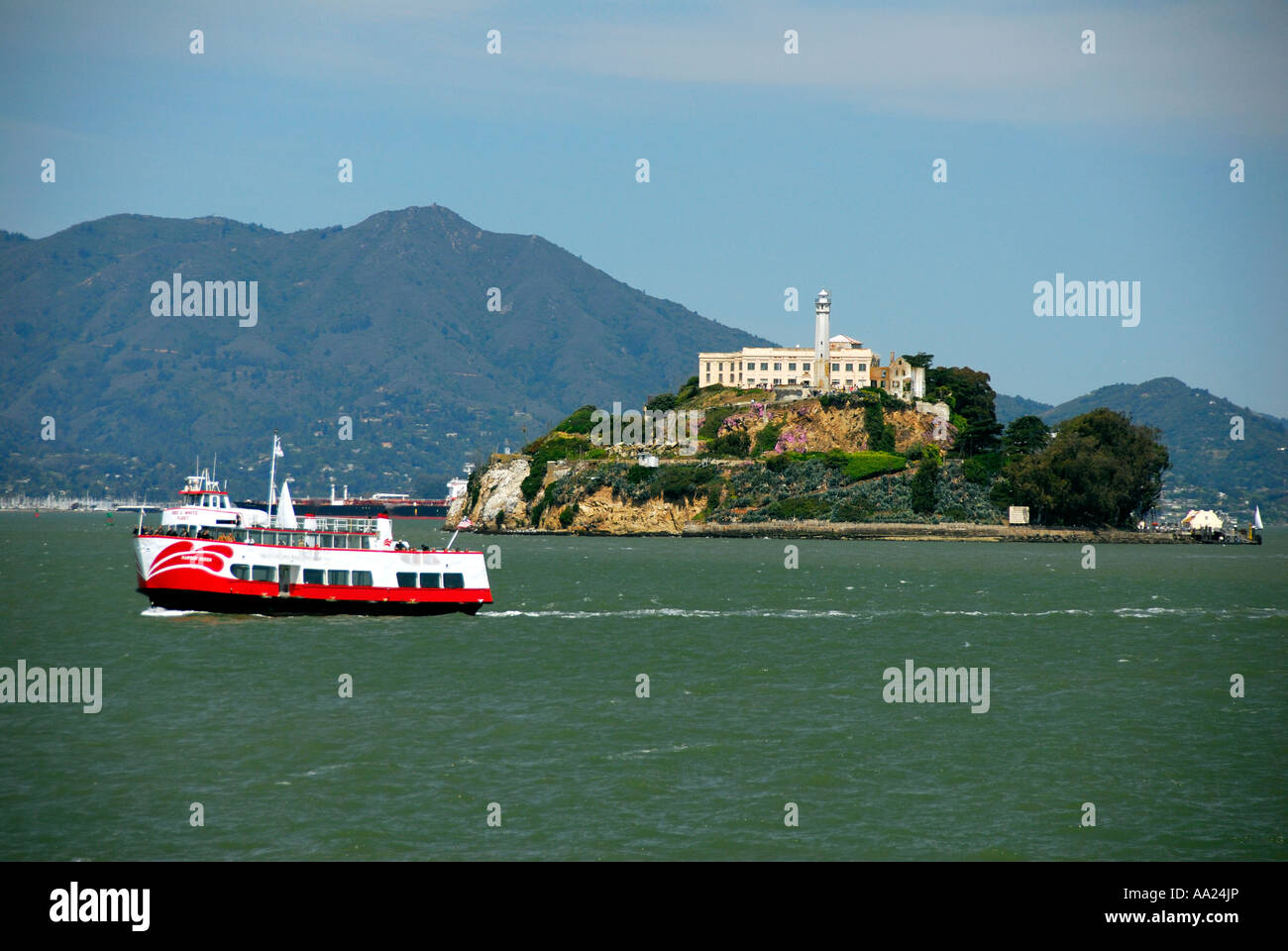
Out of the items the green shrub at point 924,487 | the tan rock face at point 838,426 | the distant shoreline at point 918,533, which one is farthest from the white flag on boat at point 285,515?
the tan rock face at point 838,426

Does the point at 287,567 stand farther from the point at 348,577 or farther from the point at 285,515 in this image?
the point at 348,577

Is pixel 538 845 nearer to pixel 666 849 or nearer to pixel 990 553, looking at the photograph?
pixel 666 849

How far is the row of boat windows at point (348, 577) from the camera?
61.1 meters

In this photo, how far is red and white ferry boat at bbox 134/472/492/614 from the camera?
60.3 m

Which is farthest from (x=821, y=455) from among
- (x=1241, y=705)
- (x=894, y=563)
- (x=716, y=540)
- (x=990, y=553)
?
(x=1241, y=705)

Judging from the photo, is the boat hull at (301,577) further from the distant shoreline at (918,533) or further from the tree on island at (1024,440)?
the tree on island at (1024,440)

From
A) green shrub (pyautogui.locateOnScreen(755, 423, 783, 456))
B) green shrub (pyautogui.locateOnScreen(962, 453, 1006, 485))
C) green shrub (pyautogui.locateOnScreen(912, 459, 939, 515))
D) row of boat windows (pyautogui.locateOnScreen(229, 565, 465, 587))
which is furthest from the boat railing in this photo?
green shrub (pyautogui.locateOnScreen(755, 423, 783, 456))

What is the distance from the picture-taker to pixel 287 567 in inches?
2445

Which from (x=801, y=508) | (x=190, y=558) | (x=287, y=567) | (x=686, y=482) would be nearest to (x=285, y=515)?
(x=287, y=567)

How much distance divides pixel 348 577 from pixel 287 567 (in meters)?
2.89

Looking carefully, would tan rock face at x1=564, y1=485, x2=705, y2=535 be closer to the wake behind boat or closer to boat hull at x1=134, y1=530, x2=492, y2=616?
boat hull at x1=134, y1=530, x2=492, y2=616

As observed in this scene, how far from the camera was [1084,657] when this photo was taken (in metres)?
54.8
